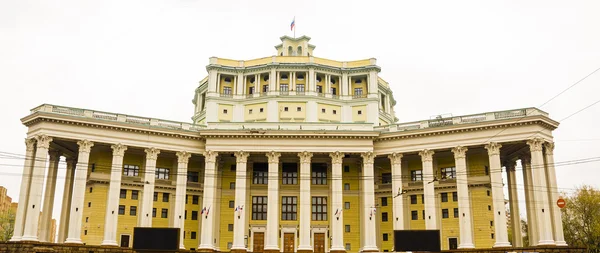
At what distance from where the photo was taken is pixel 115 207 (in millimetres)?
66000

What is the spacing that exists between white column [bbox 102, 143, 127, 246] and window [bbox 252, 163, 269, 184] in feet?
58.7

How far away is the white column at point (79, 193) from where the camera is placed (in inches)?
2511

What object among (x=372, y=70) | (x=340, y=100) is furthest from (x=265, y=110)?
(x=372, y=70)

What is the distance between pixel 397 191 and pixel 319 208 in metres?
11.3

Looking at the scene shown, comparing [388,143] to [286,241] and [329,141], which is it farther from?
[286,241]

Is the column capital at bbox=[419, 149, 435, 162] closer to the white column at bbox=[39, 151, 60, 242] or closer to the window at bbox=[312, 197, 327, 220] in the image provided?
the window at bbox=[312, 197, 327, 220]

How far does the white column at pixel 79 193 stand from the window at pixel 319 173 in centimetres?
2978

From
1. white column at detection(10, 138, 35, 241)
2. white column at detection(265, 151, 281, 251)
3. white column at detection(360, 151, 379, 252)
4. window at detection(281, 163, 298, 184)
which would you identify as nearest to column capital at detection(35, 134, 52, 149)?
white column at detection(10, 138, 35, 241)

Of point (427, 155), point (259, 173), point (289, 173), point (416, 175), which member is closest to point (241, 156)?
point (259, 173)

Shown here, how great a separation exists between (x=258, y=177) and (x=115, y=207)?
19585mm

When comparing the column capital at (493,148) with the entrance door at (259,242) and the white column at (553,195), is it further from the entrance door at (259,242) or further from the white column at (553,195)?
the entrance door at (259,242)

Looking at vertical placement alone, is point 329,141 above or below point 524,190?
above

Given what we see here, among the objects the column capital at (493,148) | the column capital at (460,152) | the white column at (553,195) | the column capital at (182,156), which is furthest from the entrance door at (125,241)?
the white column at (553,195)

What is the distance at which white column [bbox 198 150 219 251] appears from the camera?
67812mm
